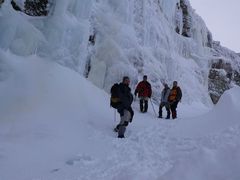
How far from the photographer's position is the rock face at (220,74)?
33.1 metres

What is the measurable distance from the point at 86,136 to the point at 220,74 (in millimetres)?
26070

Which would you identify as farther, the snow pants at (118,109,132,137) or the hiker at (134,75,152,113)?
the hiker at (134,75,152,113)

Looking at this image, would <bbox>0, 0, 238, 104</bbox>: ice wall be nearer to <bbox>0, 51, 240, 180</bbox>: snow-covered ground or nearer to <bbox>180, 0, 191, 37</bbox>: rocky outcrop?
<bbox>0, 51, 240, 180</bbox>: snow-covered ground

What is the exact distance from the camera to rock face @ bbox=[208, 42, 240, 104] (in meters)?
33.1

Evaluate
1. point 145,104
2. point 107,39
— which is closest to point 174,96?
point 145,104

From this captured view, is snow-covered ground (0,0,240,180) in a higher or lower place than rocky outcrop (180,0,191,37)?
lower

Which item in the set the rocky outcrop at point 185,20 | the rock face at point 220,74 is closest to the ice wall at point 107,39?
the rocky outcrop at point 185,20

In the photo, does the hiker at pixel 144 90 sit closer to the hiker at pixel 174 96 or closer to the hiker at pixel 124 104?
the hiker at pixel 174 96

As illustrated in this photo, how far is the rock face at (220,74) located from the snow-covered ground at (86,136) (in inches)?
759

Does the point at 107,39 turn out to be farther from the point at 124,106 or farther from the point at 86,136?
the point at 86,136

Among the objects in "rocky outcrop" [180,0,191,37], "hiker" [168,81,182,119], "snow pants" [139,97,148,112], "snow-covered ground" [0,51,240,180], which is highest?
"rocky outcrop" [180,0,191,37]

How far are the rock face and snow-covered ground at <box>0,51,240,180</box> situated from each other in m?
19.3

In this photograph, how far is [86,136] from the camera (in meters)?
10.3

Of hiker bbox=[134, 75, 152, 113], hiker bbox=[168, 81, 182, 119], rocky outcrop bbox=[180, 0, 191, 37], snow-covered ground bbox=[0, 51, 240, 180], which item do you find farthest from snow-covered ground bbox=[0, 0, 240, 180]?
rocky outcrop bbox=[180, 0, 191, 37]
